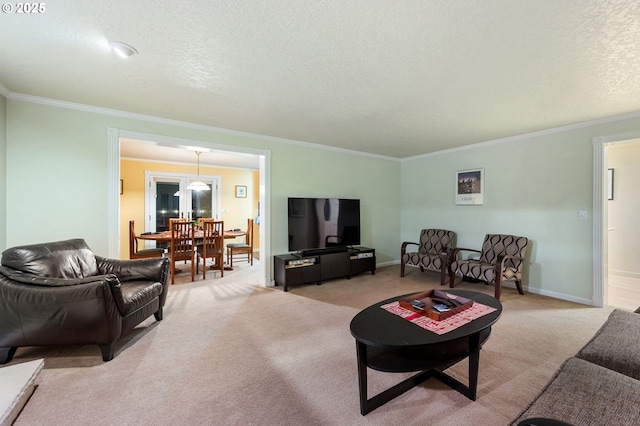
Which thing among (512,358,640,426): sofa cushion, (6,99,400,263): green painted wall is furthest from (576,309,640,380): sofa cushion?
(6,99,400,263): green painted wall

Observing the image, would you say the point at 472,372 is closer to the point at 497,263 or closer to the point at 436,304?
the point at 436,304

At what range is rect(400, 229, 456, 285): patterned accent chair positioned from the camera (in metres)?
4.42

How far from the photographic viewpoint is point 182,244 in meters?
4.66

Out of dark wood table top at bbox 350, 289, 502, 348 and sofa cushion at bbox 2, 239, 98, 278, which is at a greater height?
sofa cushion at bbox 2, 239, 98, 278

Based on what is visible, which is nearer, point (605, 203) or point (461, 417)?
point (461, 417)

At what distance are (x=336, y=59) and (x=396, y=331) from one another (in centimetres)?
196

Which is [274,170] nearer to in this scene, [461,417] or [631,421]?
[461,417]

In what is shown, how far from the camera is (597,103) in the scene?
2908 mm

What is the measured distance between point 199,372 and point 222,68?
237 cm

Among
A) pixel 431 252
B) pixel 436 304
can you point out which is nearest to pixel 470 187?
pixel 431 252

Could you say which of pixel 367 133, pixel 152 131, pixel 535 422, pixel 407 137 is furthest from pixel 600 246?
pixel 152 131

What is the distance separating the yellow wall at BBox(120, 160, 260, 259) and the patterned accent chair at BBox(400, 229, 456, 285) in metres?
4.39

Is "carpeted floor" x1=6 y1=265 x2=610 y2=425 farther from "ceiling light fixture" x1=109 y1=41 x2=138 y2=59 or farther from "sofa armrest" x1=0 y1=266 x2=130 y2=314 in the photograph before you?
"ceiling light fixture" x1=109 y1=41 x2=138 y2=59

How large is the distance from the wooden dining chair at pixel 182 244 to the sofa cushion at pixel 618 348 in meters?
4.68
